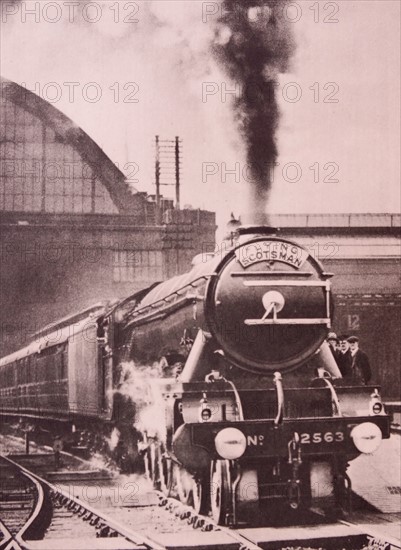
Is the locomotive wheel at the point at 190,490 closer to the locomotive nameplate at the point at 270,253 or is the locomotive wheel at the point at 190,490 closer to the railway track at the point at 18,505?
the railway track at the point at 18,505

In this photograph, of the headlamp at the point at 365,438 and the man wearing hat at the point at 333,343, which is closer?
the headlamp at the point at 365,438

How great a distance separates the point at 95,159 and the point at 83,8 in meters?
12.1

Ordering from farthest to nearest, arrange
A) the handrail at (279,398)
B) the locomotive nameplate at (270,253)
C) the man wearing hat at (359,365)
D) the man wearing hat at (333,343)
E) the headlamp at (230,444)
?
the man wearing hat at (359,365) < the man wearing hat at (333,343) < the locomotive nameplate at (270,253) < the handrail at (279,398) < the headlamp at (230,444)

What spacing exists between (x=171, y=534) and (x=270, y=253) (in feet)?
8.16

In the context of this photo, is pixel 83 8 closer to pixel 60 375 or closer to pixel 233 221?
pixel 233 221

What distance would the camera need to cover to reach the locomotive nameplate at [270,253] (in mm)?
7145

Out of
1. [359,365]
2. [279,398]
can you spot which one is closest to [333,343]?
[359,365]

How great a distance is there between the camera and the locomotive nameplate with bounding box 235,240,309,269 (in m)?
7.14

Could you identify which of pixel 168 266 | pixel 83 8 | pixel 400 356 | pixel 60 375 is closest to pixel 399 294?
pixel 400 356

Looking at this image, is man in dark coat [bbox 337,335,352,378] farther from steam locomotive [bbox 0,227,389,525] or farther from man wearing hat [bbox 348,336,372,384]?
steam locomotive [bbox 0,227,389,525]

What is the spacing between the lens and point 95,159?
19781 mm

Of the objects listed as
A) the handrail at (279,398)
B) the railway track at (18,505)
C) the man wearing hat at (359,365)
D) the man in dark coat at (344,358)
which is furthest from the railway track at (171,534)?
the man wearing hat at (359,365)

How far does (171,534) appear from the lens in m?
6.30

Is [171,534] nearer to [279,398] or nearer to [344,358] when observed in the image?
[279,398]
